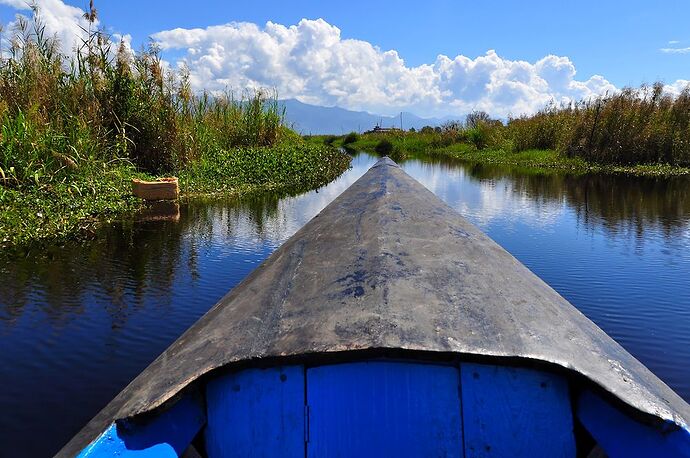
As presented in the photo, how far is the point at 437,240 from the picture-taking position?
291 cm

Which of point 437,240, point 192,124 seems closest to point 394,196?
point 437,240

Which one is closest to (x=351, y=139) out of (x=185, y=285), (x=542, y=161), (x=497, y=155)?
(x=497, y=155)

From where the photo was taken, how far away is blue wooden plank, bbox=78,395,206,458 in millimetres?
1601

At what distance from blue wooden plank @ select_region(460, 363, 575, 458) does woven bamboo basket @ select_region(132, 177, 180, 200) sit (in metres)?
9.60

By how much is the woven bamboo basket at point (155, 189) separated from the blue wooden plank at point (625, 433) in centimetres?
977

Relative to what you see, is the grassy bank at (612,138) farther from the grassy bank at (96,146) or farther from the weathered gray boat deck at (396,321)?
the weathered gray boat deck at (396,321)

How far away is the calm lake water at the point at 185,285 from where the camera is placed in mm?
3729

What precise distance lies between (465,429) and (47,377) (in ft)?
10.8

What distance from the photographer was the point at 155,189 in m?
10.4

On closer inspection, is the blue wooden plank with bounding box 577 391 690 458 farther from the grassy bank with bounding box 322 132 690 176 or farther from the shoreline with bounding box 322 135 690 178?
the grassy bank with bounding box 322 132 690 176

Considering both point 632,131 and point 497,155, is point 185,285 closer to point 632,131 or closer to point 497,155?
point 632,131

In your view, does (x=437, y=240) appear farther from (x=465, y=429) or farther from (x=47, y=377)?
(x=47, y=377)

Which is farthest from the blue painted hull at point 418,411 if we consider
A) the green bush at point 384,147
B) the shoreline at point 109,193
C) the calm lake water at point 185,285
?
the green bush at point 384,147

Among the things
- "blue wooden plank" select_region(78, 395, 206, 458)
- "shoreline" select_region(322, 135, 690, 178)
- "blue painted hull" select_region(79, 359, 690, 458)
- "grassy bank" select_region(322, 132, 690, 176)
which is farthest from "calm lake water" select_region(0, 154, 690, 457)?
"grassy bank" select_region(322, 132, 690, 176)
